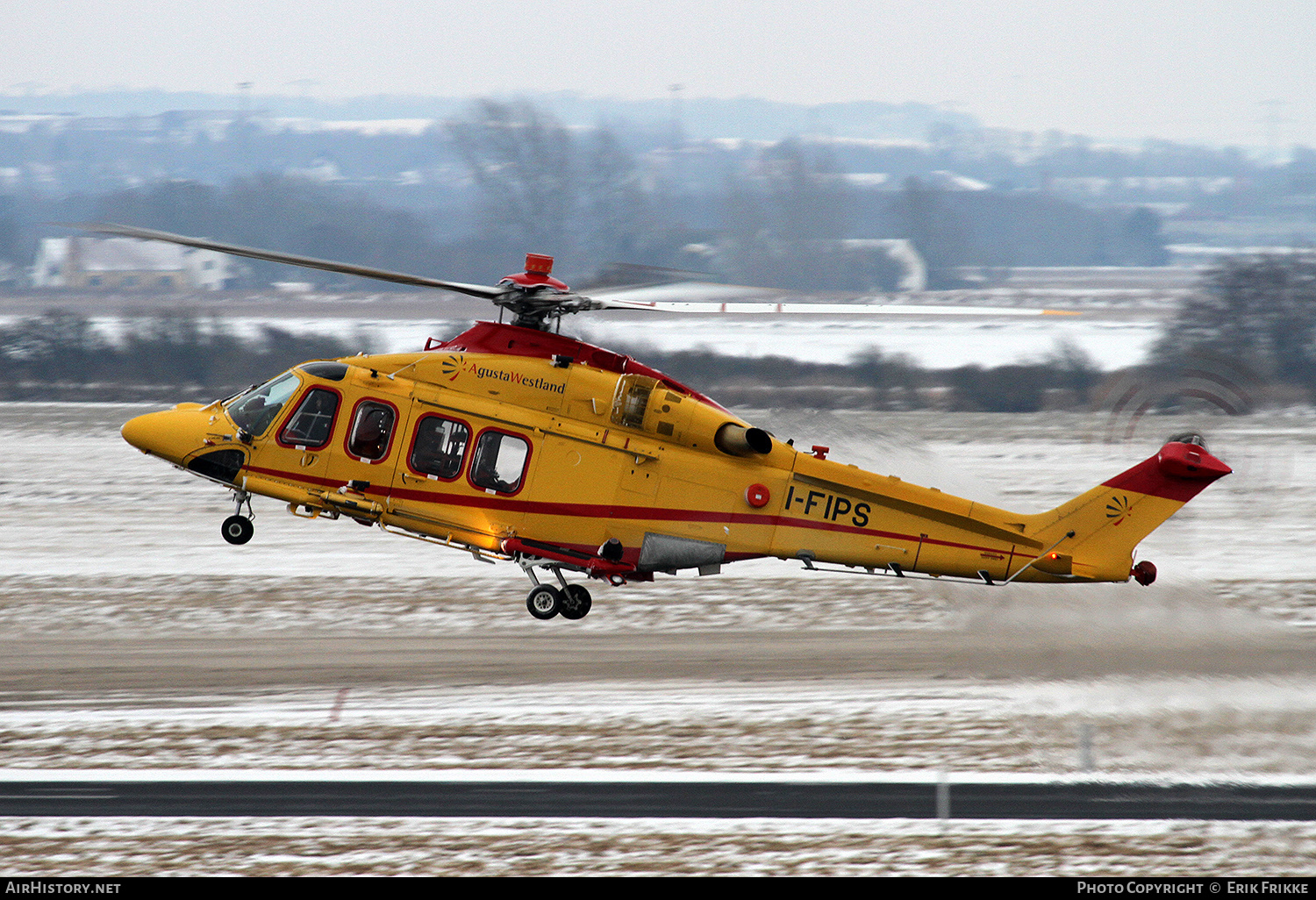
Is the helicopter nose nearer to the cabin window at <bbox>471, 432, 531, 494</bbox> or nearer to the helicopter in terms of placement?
the helicopter

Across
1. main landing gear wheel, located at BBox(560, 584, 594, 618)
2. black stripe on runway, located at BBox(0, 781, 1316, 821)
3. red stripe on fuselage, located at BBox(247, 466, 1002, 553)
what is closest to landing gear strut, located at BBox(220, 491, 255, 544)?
red stripe on fuselage, located at BBox(247, 466, 1002, 553)

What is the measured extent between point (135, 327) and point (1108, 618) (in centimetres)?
3397

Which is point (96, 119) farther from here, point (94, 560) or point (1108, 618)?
point (1108, 618)

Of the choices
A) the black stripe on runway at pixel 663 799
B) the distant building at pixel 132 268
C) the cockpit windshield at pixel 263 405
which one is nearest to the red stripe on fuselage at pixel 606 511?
the cockpit windshield at pixel 263 405

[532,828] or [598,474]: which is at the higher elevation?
[598,474]

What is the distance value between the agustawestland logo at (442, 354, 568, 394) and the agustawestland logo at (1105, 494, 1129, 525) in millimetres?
6826

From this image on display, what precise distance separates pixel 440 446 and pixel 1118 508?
8.31 metres


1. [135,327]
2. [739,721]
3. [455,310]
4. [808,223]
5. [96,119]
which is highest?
[96,119]

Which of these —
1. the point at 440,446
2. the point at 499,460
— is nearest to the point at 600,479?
the point at 499,460

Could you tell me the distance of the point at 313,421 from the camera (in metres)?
14.8

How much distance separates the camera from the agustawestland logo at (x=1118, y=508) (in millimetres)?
14914

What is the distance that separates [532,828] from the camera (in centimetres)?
1362

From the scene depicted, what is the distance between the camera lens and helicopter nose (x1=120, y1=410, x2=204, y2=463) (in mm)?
15094

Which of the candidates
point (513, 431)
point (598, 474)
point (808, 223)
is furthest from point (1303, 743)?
point (808, 223)
